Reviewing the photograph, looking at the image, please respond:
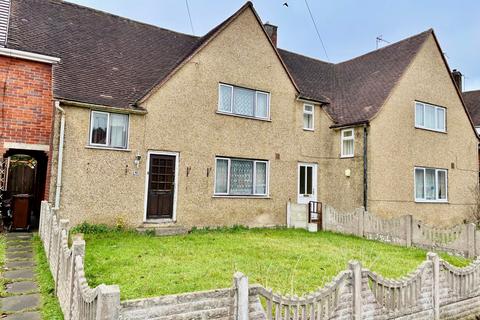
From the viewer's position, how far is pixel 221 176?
45.2 feet

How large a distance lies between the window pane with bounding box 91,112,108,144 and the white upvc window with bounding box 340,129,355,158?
34.1 ft

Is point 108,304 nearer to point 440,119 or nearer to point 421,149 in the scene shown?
point 421,149

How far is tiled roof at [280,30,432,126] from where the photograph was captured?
16.3 m

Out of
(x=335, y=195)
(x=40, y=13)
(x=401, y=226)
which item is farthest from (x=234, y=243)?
(x=40, y=13)

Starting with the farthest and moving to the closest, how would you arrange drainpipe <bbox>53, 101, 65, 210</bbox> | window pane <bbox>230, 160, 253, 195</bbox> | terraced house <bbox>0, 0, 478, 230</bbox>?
window pane <bbox>230, 160, 253, 195</bbox> < terraced house <bbox>0, 0, 478, 230</bbox> < drainpipe <bbox>53, 101, 65, 210</bbox>

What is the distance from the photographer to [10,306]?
5.40 m

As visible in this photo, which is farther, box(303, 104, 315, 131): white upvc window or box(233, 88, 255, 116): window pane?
box(303, 104, 315, 131): white upvc window

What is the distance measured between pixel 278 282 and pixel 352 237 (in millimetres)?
7162

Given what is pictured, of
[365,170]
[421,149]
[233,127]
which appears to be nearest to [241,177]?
[233,127]

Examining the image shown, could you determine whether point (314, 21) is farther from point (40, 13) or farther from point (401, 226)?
point (40, 13)

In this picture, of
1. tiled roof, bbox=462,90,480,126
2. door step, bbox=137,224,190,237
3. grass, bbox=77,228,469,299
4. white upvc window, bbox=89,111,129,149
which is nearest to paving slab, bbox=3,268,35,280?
grass, bbox=77,228,469,299

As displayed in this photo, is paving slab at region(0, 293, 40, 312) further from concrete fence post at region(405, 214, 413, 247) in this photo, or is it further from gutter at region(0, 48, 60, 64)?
concrete fence post at region(405, 214, 413, 247)

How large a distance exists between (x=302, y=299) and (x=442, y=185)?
16188 mm

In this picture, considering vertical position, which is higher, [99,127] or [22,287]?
[99,127]
